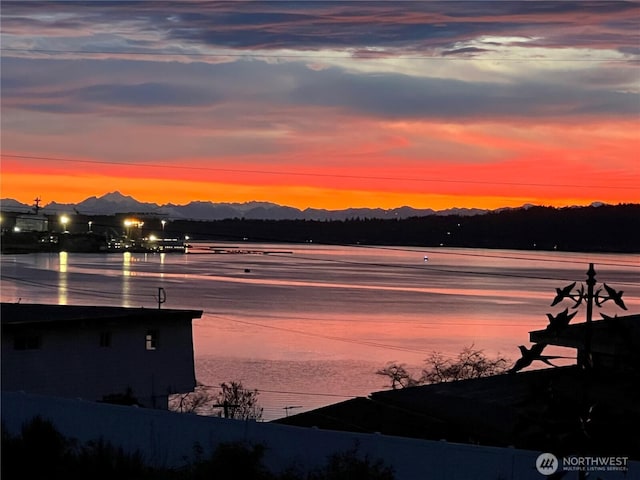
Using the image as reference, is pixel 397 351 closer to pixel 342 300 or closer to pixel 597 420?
pixel 342 300

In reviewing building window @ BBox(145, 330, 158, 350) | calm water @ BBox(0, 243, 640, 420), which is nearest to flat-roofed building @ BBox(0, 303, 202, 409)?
building window @ BBox(145, 330, 158, 350)

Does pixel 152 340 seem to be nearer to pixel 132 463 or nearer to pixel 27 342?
pixel 27 342

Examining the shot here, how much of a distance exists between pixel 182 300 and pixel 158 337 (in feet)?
212

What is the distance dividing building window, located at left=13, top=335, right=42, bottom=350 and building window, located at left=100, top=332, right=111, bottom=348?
6.36ft

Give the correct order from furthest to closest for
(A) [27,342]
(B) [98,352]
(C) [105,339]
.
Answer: (C) [105,339]
(B) [98,352]
(A) [27,342]

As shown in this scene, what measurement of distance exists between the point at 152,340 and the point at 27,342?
413 centimetres

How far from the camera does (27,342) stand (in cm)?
2659

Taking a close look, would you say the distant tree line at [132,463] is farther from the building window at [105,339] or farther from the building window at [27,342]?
the building window at [105,339]

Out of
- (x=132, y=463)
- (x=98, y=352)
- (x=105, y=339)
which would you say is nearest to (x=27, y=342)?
(x=98, y=352)

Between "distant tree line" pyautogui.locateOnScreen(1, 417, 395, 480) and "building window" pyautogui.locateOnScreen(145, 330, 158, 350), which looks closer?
"distant tree line" pyautogui.locateOnScreen(1, 417, 395, 480)

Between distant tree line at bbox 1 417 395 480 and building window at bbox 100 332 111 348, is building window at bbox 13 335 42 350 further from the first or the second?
distant tree line at bbox 1 417 395 480

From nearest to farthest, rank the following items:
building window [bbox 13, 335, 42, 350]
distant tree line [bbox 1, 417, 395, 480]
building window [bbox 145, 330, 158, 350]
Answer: distant tree line [bbox 1, 417, 395, 480]
building window [bbox 13, 335, 42, 350]
building window [bbox 145, 330, 158, 350]

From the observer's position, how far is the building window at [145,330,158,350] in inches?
1160

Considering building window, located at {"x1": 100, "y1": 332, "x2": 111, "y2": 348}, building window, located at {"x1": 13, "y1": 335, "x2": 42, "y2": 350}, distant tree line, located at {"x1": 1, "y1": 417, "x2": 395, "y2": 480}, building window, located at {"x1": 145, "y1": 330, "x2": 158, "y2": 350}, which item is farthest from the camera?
building window, located at {"x1": 145, "y1": 330, "x2": 158, "y2": 350}
